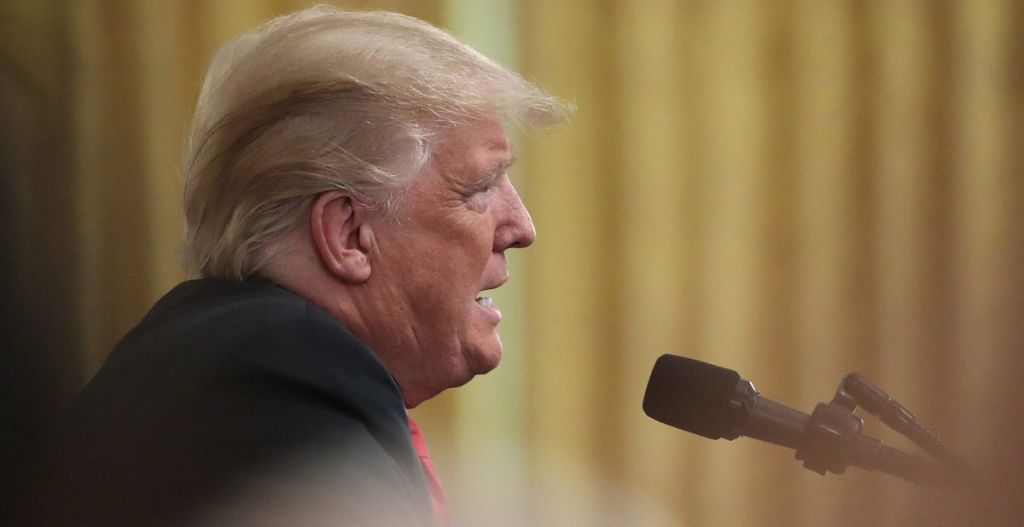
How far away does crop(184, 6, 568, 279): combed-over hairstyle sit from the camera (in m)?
1.01

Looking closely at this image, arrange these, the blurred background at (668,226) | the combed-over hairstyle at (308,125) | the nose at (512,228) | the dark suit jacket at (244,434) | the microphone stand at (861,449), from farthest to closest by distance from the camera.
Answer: the blurred background at (668,226)
the nose at (512,228)
the combed-over hairstyle at (308,125)
the microphone stand at (861,449)
the dark suit jacket at (244,434)

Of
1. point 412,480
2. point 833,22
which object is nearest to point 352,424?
point 412,480

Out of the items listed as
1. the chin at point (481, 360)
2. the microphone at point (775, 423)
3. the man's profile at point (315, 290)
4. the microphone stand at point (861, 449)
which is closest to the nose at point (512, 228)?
the man's profile at point (315, 290)

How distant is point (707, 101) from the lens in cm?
220

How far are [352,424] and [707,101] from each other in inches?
61.2

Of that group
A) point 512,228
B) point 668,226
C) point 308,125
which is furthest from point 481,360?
point 668,226

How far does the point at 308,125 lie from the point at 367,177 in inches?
2.8

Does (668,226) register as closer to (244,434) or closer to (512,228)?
(512,228)

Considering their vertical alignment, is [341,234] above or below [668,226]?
above

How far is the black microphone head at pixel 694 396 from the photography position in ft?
3.13

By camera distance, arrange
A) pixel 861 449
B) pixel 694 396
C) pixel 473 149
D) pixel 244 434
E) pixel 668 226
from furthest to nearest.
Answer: pixel 668 226
pixel 473 149
pixel 694 396
pixel 861 449
pixel 244 434

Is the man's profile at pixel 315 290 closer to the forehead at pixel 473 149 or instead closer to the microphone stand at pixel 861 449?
the forehead at pixel 473 149

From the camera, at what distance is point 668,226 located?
2.21 meters

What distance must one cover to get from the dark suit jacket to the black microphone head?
272 mm
